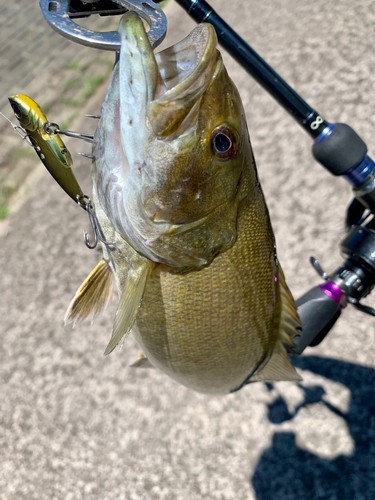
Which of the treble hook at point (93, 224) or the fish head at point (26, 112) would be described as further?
the treble hook at point (93, 224)

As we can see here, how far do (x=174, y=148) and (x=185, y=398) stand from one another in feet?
5.69

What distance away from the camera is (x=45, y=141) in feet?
3.10

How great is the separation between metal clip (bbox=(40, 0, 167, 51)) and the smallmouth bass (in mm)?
38

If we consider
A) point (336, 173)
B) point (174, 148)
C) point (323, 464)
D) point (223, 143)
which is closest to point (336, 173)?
point (336, 173)

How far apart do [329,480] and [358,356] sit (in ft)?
2.08

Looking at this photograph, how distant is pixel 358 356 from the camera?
226cm

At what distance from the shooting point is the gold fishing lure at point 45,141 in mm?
900

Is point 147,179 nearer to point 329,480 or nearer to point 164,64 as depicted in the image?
point 164,64

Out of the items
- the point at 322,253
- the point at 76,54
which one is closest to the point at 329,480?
the point at 322,253

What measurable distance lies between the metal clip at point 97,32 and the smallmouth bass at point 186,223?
0.04m

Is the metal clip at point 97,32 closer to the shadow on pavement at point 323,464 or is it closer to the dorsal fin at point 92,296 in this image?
the dorsal fin at point 92,296

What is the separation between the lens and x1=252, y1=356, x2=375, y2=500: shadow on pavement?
1941 mm

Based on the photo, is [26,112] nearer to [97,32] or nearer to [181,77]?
[97,32]

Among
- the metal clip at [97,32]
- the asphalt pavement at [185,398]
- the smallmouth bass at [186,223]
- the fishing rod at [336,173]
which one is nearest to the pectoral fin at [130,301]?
the smallmouth bass at [186,223]
